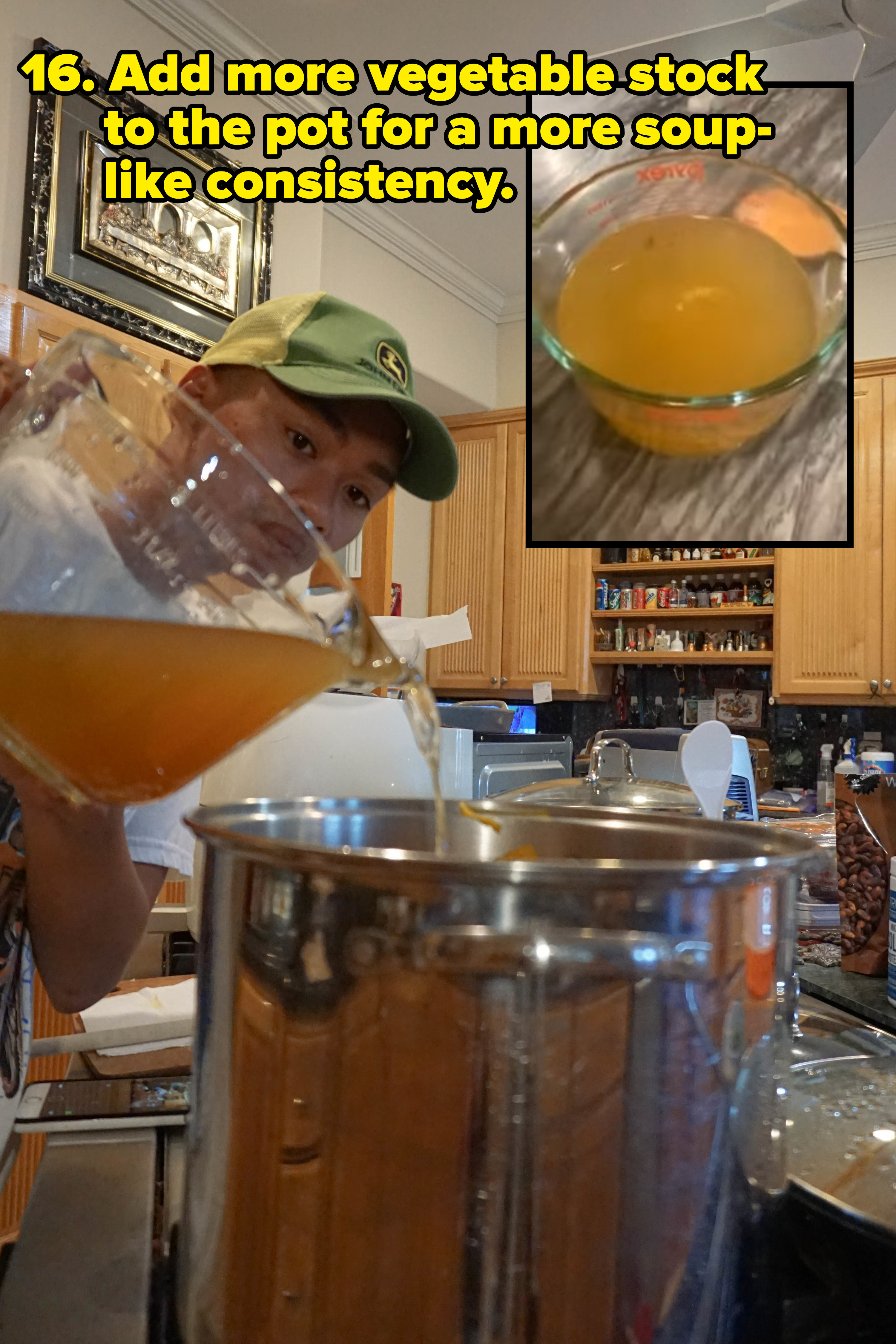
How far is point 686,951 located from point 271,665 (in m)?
0.21

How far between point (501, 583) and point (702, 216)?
3.46 metres

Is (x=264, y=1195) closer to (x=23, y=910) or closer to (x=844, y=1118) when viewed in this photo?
(x=844, y=1118)

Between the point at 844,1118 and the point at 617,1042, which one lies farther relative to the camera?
the point at 844,1118

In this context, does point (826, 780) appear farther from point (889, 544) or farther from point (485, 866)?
point (485, 866)

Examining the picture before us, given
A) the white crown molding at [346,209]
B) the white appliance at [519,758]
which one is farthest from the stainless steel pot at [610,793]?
the white crown molding at [346,209]

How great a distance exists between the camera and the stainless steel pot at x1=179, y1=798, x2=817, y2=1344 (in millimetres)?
281

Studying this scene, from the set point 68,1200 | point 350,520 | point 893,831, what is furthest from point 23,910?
point 893,831

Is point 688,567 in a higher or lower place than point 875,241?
lower

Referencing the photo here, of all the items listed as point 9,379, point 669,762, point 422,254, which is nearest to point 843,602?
point 669,762

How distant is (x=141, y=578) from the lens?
1.31 feet

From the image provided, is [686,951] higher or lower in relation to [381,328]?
lower

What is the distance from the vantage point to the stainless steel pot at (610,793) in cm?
89

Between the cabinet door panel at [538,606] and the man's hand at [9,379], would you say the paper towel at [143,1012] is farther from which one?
the cabinet door panel at [538,606]

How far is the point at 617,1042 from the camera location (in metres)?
0.29
